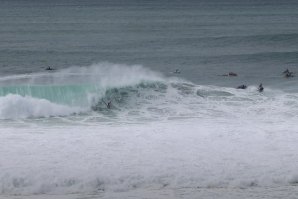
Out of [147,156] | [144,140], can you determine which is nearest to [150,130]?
[144,140]

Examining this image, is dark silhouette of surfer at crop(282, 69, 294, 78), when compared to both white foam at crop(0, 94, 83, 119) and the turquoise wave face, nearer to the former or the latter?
the turquoise wave face

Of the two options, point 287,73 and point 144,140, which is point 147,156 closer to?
point 144,140

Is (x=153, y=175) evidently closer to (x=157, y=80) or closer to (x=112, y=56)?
(x=157, y=80)

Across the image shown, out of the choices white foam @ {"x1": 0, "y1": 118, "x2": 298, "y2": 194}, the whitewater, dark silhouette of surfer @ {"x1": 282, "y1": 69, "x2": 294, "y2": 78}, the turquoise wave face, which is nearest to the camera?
the whitewater

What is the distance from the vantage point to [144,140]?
20.2 meters

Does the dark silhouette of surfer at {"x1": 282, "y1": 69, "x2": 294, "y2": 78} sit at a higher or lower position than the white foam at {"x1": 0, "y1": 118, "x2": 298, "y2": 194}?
higher

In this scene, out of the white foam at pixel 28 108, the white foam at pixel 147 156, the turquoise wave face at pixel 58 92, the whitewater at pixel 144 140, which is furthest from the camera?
the turquoise wave face at pixel 58 92

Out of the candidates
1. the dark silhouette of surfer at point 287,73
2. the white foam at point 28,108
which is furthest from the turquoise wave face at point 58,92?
the dark silhouette of surfer at point 287,73

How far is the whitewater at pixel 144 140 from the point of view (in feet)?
52.7

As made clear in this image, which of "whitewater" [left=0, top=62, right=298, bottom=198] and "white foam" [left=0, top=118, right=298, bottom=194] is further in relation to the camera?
"white foam" [left=0, top=118, right=298, bottom=194]

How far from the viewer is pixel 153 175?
1675 cm

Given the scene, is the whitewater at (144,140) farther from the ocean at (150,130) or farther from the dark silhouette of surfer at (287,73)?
the dark silhouette of surfer at (287,73)

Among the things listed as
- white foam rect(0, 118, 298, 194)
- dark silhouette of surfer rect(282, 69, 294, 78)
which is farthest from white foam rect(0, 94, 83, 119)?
dark silhouette of surfer rect(282, 69, 294, 78)

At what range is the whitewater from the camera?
16.1 metres
